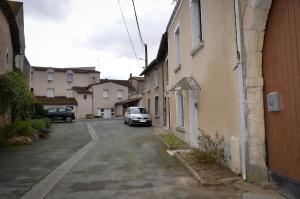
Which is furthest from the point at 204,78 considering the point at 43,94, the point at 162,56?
the point at 43,94

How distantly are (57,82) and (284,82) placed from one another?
54.0 meters

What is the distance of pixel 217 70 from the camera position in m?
8.52

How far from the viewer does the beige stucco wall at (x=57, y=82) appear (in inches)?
2152

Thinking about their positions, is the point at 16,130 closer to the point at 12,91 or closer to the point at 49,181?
the point at 12,91

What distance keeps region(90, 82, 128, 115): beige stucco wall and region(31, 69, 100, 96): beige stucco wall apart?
6004 millimetres

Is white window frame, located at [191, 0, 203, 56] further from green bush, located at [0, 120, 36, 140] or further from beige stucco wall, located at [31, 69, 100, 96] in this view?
beige stucco wall, located at [31, 69, 100, 96]

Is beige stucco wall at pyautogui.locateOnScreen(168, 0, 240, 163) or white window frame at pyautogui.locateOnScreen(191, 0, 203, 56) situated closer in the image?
beige stucco wall at pyautogui.locateOnScreen(168, 0, 240, 163)

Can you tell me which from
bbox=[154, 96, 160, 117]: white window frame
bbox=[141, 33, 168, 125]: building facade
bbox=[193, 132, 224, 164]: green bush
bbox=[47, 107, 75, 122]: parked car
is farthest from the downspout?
bbox=[47, 107, 75, 122]: parked car

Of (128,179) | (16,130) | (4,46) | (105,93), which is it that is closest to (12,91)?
(16,130)

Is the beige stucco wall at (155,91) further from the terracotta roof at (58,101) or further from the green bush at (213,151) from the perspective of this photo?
the terracotta roof at (58,101)

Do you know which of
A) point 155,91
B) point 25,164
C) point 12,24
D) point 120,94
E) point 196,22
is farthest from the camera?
point 120,94

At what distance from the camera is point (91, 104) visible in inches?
2052

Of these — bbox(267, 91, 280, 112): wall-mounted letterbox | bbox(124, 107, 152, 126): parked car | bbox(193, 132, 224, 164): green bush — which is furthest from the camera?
bbox(124, 107, 152, 126): parked car

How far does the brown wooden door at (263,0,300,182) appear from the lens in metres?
5.17
